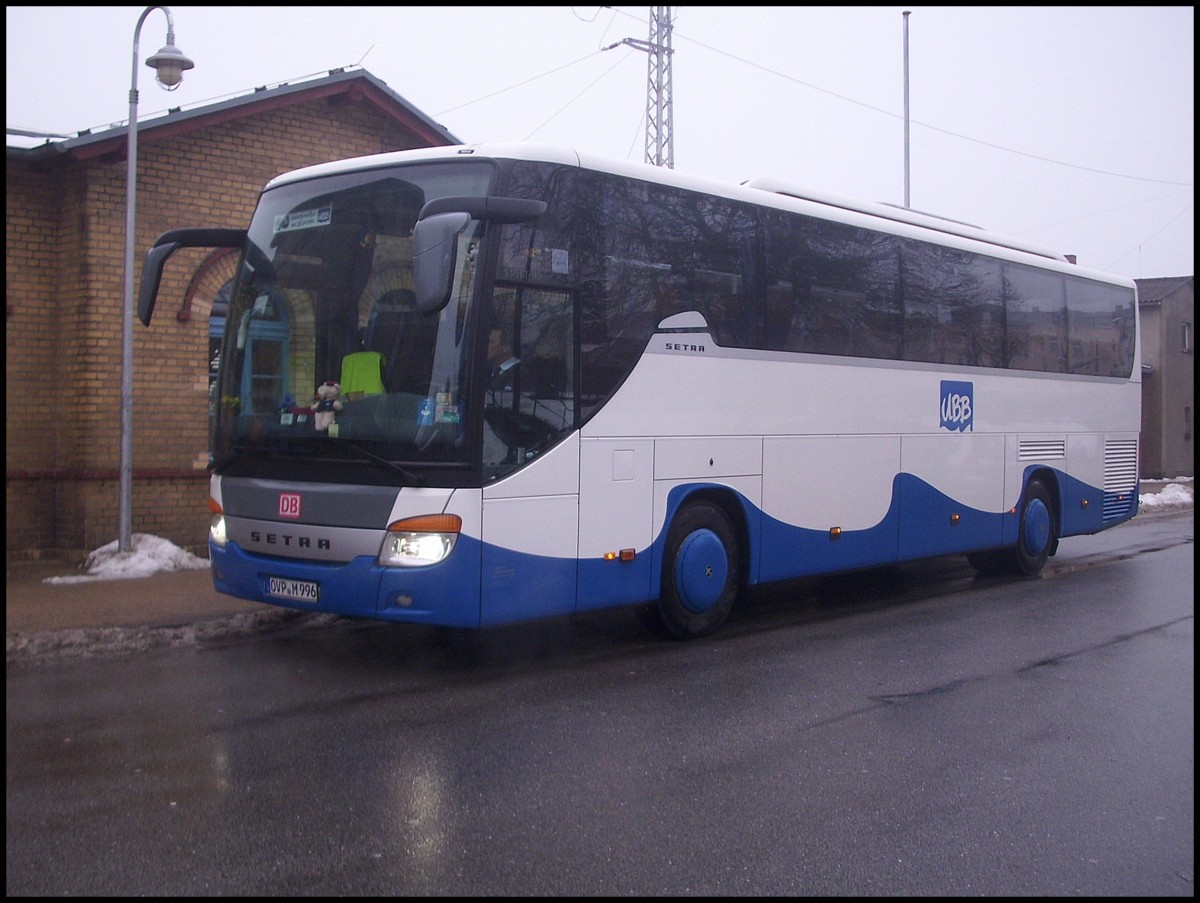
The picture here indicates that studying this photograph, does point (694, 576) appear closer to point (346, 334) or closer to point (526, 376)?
point (526, 376)

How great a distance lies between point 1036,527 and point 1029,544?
0.85ft

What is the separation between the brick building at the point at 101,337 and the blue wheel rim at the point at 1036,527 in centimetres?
930

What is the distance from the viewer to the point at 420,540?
7246mm

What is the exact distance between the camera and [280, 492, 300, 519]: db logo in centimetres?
763

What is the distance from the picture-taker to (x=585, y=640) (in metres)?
9.35

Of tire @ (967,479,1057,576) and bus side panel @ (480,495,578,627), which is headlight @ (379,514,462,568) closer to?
bus side panel @ (480,495,578,627)

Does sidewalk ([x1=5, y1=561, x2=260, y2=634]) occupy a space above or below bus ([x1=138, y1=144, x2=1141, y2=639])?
below

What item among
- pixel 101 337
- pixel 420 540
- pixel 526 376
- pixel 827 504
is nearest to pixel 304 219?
pixel 526 376

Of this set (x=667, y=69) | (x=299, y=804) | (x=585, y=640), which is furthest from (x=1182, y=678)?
(x=667, y=69)

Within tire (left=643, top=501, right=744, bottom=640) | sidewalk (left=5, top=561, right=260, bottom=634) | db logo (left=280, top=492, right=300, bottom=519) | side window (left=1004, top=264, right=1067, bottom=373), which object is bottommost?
sidewalk (left=5, top=561, right=260, bottom=634)

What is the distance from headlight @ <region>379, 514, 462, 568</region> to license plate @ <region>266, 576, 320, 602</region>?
60 cm

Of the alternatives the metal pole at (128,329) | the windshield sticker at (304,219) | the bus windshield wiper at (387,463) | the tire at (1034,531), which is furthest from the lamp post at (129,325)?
the tire at (1034,531)

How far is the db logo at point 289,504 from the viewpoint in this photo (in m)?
7.63

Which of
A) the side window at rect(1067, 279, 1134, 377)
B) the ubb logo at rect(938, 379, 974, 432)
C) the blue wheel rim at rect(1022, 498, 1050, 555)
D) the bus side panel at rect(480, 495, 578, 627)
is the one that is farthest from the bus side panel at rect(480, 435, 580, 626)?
the side window at rect(1067, 279, 1134, 377)
